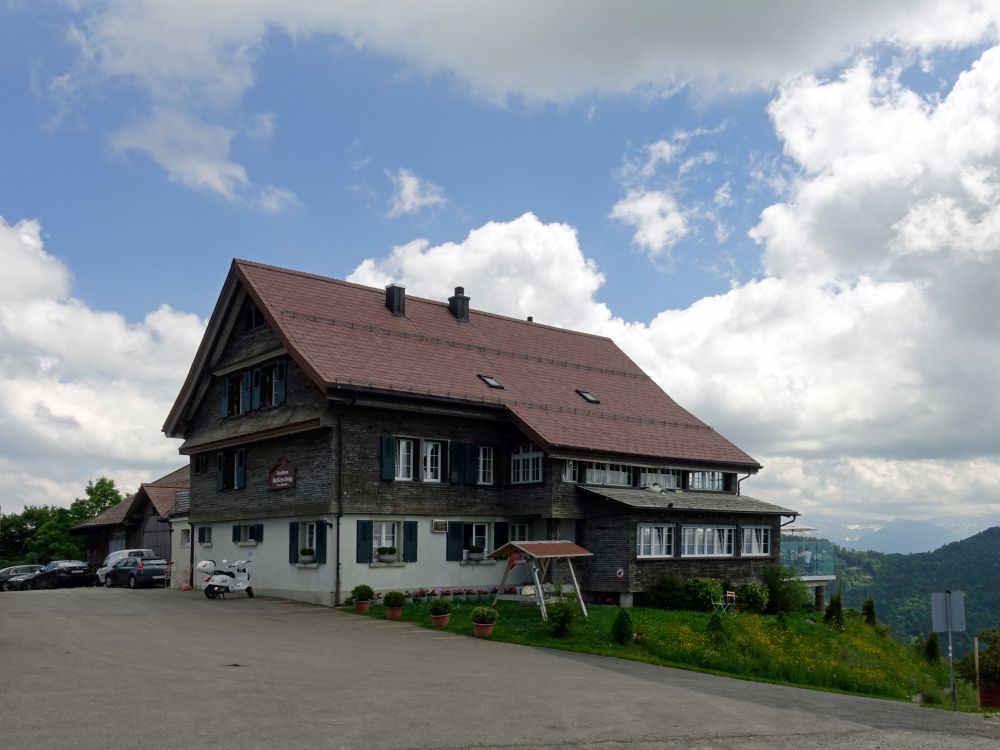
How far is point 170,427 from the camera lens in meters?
41.9

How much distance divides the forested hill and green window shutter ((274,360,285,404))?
57.8 m

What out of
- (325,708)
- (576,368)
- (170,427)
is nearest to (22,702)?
(325,708)

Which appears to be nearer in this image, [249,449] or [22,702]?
[22,702]

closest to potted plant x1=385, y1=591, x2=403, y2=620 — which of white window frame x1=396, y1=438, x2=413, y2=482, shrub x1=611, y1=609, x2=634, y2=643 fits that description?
white window frame x1=396, y1=438, x2=413, y2=482

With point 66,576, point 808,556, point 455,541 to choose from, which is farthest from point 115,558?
point 808,556

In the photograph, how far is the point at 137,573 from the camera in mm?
43312

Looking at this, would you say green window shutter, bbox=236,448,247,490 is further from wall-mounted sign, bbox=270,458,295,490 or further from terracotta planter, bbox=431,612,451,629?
terracotta planter, bbox=431,612,451,629

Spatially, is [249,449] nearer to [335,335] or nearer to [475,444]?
[335,335]

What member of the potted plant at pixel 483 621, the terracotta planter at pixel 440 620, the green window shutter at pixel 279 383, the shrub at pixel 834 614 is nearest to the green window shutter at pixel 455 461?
the green window shutter at pixel 279 383

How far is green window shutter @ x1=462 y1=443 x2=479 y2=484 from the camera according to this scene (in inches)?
1393

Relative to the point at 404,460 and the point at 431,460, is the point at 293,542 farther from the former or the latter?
the point at 431,460

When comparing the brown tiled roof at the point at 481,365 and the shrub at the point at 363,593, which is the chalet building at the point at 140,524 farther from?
the shrub at the point at 363,593

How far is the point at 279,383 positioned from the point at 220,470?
5.86 m

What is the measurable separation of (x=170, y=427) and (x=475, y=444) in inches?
545
